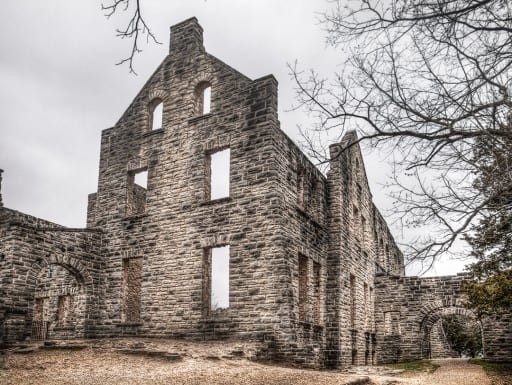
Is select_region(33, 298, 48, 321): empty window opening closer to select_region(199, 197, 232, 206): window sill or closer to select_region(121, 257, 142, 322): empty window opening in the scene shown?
select_region(121, 257, 142, 322): empty window opening

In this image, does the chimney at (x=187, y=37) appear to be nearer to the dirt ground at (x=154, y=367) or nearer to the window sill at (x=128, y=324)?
the window sill at (x=128, y=324)

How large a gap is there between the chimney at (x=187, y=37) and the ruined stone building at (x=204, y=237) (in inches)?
2.0

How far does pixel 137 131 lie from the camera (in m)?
17.8

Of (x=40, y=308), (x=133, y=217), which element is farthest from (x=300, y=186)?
(x=40, y=308)

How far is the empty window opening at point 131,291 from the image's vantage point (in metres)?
16.5

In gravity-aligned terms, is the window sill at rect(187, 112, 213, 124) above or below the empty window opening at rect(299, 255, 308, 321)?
above

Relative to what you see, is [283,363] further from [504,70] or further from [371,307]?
[371,307]

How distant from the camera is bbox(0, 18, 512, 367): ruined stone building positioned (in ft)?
46.2

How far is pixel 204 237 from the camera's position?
49.5ft

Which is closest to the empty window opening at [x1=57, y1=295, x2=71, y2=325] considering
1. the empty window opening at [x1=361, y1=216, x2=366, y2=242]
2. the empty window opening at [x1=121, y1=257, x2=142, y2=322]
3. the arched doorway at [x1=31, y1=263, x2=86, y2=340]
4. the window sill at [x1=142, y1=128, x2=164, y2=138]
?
the arched doorway at [x1=31, y1=263, x2=86, y2=340]

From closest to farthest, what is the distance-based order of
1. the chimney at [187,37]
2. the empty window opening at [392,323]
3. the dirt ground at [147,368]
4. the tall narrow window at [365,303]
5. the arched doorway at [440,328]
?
the dirt ground at [147,368], the chimney at [187,37], the tall narrow window at [365,303], the arched doorway at [440,328], the empty window opening at [392,323]

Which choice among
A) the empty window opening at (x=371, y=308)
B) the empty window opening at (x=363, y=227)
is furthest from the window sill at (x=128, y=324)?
the empty window opening at (x=371, y=308)

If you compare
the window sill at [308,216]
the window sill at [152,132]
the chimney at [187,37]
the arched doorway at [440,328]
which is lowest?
the arched doorway at [440,328]

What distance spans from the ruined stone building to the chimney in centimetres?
5
